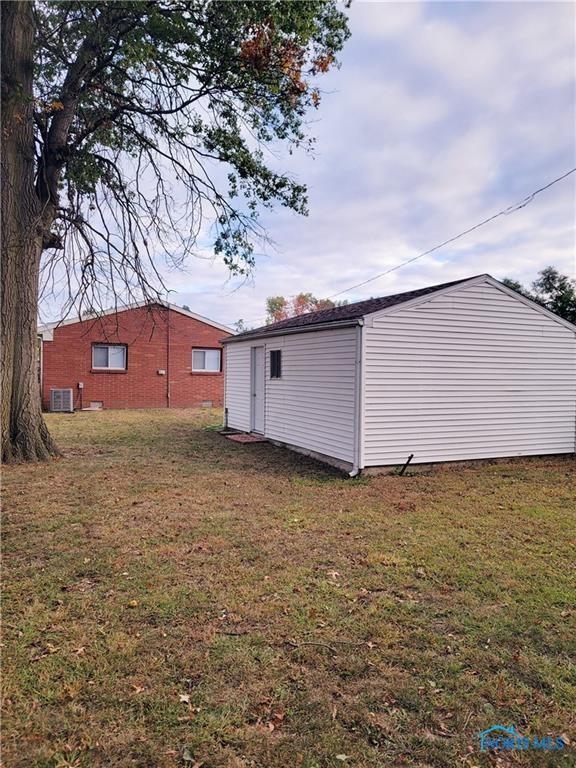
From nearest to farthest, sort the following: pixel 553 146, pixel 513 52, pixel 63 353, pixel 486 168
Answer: pixel 513 52
pixel 553 146
pixel 486 168
pixel 63 353

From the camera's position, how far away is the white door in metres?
11.8

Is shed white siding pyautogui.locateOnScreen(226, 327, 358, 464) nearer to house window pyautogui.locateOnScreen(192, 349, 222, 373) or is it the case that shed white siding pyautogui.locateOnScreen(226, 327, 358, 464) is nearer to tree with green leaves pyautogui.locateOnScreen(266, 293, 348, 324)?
house window pyautogui.locateOnScreen(192, 349, 222, 373)

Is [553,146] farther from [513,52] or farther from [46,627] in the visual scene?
[46,627]


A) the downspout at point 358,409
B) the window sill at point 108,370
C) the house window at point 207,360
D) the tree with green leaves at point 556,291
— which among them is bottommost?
the downspout at point 358,409

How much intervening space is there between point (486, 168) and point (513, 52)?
308 cm

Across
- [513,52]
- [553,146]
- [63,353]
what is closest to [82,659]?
[513,52]

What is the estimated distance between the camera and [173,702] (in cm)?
232

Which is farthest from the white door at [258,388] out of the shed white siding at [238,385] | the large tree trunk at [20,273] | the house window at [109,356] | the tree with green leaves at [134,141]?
the house window at [109,356]

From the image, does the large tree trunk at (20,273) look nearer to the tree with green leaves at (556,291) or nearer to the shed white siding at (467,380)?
the shed white siding at (467,380)

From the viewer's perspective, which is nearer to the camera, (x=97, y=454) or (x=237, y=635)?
(x=237, y=635)

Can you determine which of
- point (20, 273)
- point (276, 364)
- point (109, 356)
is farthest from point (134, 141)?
point (109, 356)

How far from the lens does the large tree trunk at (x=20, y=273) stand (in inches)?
Result: 283

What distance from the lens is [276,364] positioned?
1112 cm

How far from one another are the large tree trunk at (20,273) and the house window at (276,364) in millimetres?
5098
